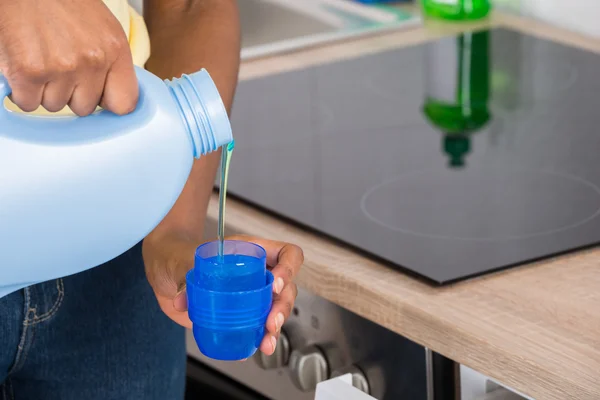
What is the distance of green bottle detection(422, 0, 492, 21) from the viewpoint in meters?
1.77

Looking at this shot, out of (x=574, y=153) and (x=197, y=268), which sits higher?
(x=197, y=268)

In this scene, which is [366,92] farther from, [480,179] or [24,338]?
[24,338]

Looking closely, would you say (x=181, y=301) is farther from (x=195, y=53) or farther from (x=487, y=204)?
(x=487, y=204)

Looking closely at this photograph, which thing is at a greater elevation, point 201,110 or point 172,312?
point 201,110

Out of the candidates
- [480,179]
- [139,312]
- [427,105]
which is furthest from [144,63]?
[427,105]

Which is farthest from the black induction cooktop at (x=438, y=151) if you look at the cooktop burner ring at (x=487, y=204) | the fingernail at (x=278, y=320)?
the fingernail at (x=278, y=320)

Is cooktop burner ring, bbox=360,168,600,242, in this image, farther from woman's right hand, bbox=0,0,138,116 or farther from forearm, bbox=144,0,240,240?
woman's right hand, bbox=0,0,138,116

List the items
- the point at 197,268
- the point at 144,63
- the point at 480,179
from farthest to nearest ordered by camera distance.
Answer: the point at 480,179 → the point at 144,63 → the point at 197,268

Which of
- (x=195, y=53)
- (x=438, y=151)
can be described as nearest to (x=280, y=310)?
(x=195, y=53)

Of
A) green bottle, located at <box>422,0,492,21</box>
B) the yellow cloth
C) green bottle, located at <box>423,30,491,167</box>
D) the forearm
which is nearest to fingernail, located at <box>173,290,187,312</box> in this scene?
the forearm

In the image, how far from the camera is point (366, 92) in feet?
5.04

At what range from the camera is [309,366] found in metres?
1.14

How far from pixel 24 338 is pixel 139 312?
129 millimetres

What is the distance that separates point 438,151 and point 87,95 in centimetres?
70
